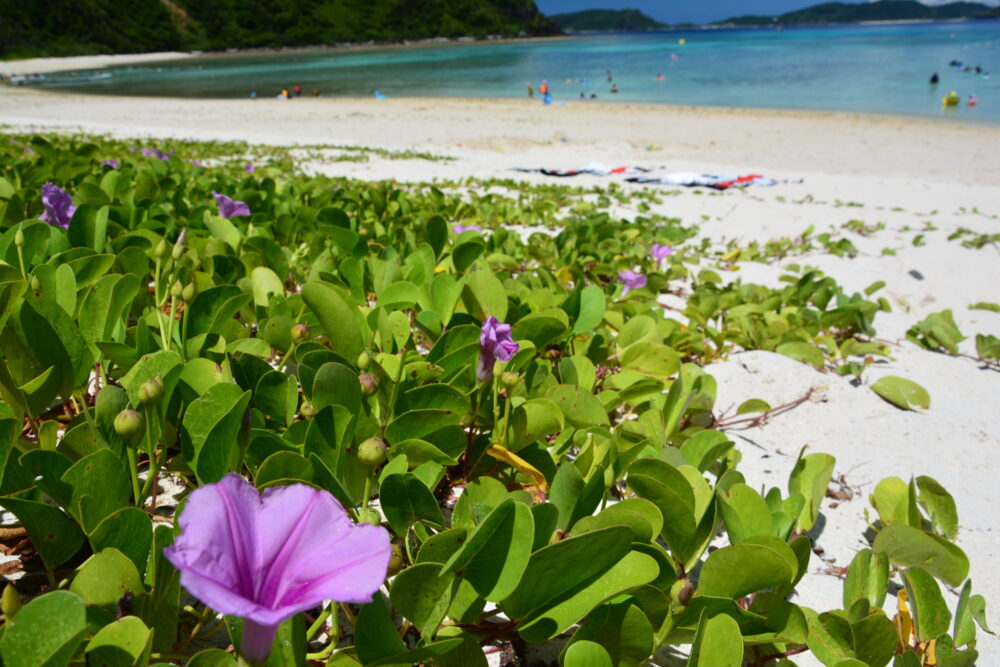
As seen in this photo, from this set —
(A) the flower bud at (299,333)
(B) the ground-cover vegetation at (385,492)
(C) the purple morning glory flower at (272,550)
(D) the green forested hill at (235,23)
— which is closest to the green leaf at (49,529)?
(B) the ground-cover vegetation at (385,492)

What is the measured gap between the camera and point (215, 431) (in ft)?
2.79

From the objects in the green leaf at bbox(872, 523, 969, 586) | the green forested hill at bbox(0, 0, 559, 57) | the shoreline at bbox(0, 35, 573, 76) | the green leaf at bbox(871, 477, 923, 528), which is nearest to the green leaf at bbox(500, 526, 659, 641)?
the green leaf at bbox(872, 523, 969, 586)

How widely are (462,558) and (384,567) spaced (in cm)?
20

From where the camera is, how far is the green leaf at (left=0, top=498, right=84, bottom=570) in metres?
0.78

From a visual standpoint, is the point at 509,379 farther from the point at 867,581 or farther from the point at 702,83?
the point at 702,83

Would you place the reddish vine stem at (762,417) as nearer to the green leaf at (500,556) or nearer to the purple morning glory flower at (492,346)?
the purple morning glory flower at (492,346)

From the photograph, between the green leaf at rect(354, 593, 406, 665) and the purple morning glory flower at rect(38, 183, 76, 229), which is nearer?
the green leaf at rect(354, 593, 406, 665)

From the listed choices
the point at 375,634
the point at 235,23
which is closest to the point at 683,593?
the point at 375,634

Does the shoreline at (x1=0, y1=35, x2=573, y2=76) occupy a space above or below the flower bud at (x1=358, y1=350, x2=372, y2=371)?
above

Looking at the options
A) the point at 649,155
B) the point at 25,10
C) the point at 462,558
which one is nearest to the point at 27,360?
the point at 462,558

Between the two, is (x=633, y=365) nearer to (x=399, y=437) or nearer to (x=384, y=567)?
(x=399, y=437)

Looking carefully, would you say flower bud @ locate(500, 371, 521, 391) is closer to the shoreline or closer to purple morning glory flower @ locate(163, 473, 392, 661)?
purple morning glory flower @ locate(163, 473, 392, 661)

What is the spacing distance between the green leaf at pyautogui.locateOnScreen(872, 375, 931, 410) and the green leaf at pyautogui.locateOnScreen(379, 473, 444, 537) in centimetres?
172

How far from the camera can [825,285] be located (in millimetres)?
2857
